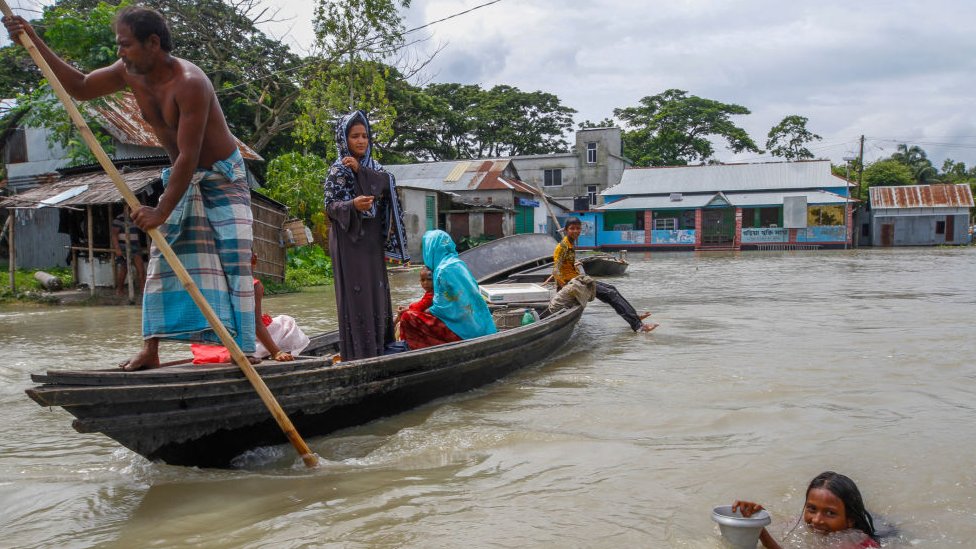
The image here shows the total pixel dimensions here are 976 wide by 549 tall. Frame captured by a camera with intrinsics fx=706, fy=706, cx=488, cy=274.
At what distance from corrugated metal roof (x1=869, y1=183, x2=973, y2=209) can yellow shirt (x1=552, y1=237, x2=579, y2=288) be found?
96.9 ft

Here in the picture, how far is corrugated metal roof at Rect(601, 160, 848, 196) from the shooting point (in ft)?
105

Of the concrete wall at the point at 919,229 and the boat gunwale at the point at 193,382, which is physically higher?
the concrete wall at the point at 919,229

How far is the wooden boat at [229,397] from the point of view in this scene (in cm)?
307

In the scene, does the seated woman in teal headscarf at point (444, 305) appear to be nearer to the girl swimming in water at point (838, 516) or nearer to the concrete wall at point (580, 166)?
the girl swimming in water at point (838, 516)

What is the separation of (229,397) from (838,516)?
8.99ft

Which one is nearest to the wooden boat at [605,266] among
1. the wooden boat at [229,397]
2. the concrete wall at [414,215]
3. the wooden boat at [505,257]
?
the wooden boat at [505,257]

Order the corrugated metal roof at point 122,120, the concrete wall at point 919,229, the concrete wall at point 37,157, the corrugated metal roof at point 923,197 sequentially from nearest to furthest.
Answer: the corrugated metal roof at point 122,120, the concrete wall at point 37,157, the corrugated metal roof at point 923,197, the concrete wall at point 919,229

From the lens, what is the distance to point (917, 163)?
42.3 m

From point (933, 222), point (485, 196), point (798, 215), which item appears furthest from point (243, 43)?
point (933, 222)

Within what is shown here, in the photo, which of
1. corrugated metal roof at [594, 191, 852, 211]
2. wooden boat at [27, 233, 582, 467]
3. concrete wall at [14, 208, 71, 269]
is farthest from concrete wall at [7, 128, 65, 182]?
corrugated metal roof at [594, 191, 852, 211]

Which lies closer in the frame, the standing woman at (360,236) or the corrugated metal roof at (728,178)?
the standing woman at (360,236)

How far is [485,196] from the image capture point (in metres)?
28.1

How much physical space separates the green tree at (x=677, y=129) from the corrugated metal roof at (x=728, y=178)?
582cm

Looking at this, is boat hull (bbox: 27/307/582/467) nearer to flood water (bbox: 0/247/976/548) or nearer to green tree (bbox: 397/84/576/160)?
flood water (bbox: 0/247/976/548)
